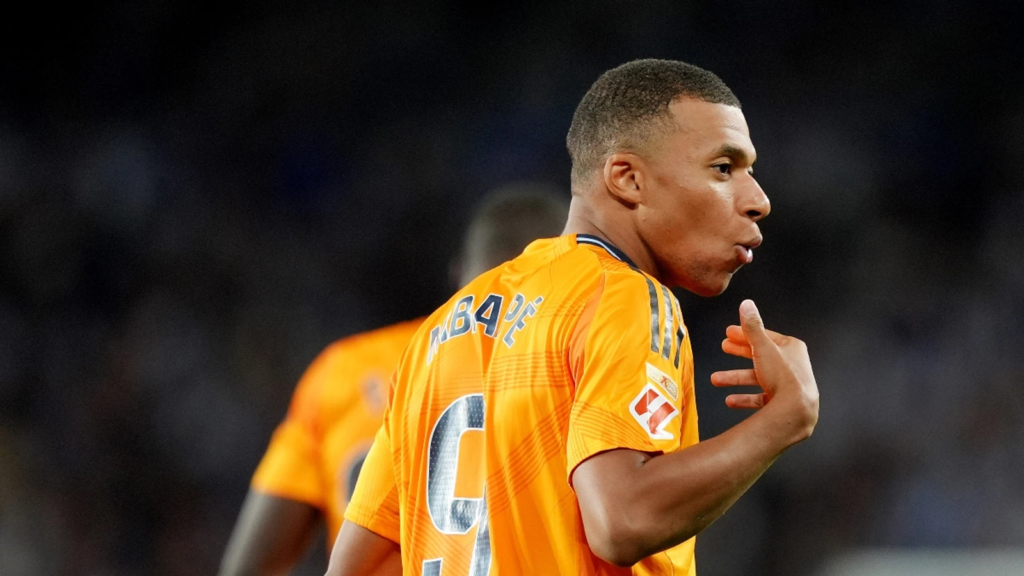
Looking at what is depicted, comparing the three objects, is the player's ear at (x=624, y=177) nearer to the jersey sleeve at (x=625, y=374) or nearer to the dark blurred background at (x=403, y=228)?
the jersey sleeve at (x=625, y=374)

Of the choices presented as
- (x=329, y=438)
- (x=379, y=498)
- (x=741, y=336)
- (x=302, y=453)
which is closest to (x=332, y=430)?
(x=329, y=438)

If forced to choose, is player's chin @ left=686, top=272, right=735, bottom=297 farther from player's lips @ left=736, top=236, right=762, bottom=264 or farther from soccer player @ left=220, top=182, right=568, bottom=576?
soccer player @ left=220, top=182, right=568, bottom=576

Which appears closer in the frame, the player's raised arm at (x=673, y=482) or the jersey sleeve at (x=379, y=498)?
the player's raised arm at (x=673, y=482)

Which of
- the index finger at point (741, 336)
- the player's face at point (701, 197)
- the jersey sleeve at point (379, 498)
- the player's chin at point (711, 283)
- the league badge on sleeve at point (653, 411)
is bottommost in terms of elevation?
the jersey sleeve at point (379, 498)

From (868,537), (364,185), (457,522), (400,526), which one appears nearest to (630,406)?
(457,522)

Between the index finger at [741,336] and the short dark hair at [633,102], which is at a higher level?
the short dark hair at [633,102]

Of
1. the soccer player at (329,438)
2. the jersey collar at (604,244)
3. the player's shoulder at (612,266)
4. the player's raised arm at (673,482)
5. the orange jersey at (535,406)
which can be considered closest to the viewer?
the player's raised arm at (673,482)

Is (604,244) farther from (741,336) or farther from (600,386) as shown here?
(600,386)

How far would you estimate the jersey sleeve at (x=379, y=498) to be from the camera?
228 cm

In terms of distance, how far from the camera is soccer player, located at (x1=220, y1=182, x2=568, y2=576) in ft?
13.1

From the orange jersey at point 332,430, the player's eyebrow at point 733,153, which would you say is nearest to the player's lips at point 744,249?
the player's eyebrow at point 733,153

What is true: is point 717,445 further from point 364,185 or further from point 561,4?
point 561,4

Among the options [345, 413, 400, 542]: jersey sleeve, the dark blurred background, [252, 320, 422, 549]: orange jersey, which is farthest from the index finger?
the dark blurred background

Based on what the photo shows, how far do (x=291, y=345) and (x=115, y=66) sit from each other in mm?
3205
